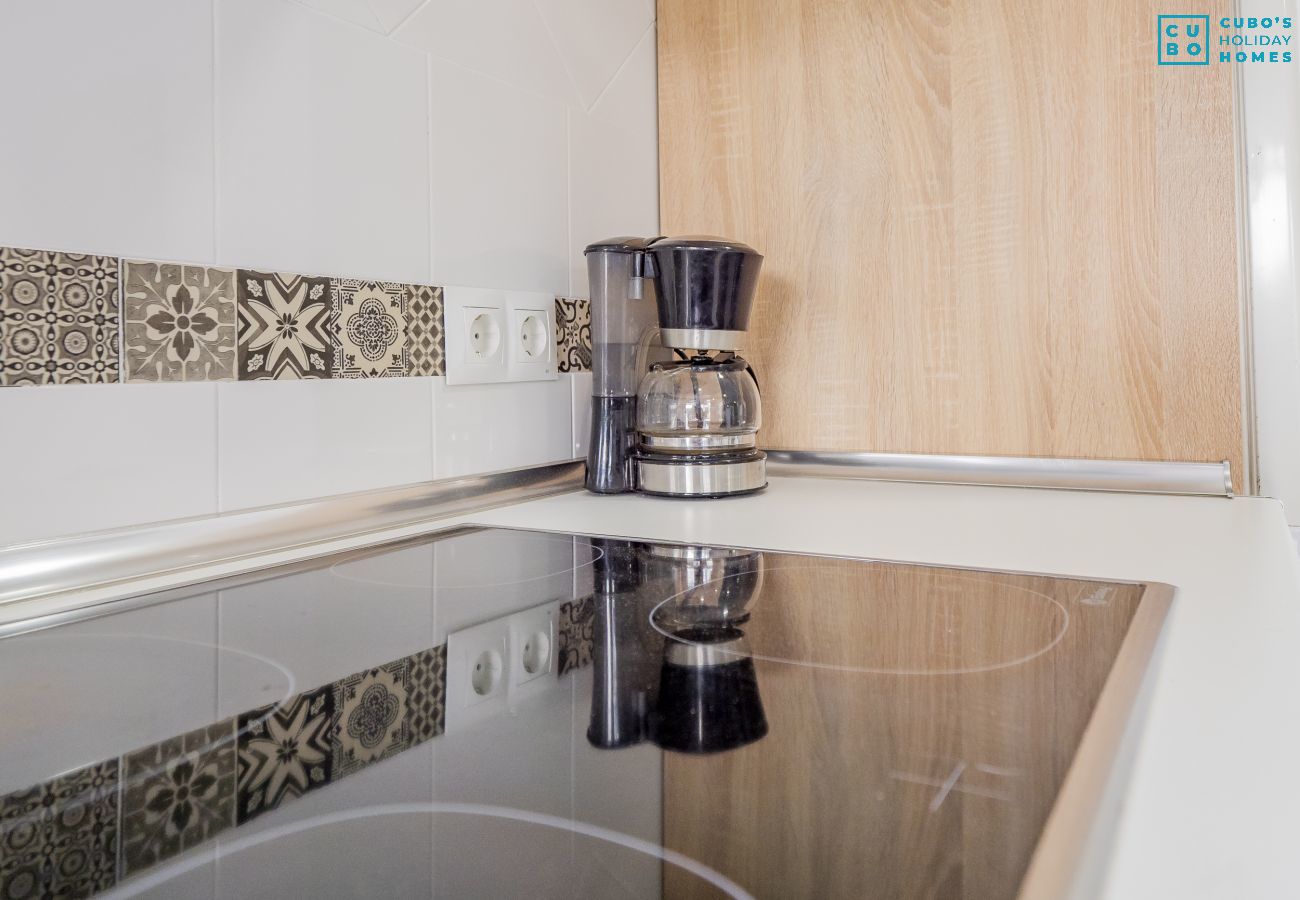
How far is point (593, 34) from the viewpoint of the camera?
1.19 m

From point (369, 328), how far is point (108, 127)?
0.27 metres

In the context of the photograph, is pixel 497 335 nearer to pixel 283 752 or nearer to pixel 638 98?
pixel 638 98

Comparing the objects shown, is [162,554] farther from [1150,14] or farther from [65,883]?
[1150,14]

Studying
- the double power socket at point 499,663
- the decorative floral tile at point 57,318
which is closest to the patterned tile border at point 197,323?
the decorative floral tile at point 57,318

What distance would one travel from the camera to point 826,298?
121 centimetres

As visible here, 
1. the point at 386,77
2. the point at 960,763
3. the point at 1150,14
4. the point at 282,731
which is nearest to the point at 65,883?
the point at 282,731

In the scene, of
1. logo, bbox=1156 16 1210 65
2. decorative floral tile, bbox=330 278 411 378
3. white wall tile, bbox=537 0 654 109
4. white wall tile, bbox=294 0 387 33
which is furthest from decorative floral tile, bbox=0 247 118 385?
logo, bbox=1156 16 1210 65

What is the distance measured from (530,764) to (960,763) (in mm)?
169

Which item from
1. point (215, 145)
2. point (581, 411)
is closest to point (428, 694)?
point (215, 145)

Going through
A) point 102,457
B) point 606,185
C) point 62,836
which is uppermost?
point 606,185

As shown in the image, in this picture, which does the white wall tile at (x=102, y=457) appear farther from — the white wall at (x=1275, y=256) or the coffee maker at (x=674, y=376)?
the white wall at (x=1275, y=256)

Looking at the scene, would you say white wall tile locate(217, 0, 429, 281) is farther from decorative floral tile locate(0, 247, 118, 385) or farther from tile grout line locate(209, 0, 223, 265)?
decorative floral tile locate(0, 247, 118, 385)

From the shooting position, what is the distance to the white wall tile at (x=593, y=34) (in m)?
1.12

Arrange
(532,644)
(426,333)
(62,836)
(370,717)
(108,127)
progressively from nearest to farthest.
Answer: (62,836)
(370,717)
(532,644)
(108,127)
(426,333)
